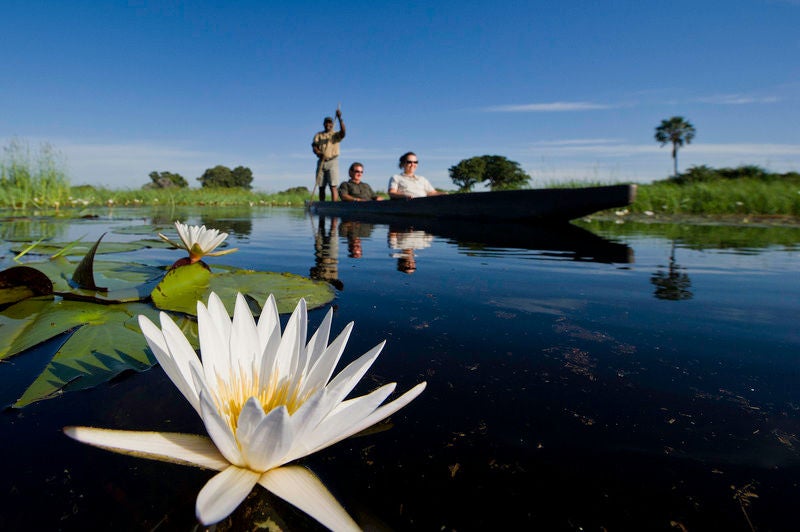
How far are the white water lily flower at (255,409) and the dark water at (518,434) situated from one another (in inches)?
2.5

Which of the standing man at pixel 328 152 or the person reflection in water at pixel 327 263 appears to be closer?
the person reflection in water at pixel 327 263

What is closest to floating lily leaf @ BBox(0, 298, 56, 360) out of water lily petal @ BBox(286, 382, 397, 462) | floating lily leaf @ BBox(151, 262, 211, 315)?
floating lily leaf @ BBox(151, 262, 211, 315)

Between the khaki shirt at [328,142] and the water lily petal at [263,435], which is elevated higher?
the khaki shirt at [328,142]

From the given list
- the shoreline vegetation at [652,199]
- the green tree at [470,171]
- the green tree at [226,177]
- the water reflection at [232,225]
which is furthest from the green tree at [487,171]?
the water reflection at [232,225]

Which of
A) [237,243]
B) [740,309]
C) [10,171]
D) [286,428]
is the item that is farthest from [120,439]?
[10,171]

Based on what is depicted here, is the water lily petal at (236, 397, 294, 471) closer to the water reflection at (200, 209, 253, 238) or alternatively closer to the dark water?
the dark water

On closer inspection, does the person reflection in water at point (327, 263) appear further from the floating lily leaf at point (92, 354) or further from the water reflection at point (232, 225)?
the water reflection at point (232, 225)

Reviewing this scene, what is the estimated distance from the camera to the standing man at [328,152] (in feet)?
35.7

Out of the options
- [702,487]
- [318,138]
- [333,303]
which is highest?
[318,138]

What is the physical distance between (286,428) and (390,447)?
268mm

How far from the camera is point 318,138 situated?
1092 cm

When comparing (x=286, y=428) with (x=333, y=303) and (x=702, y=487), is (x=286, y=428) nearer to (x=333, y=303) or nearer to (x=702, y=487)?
(x=702, y=487)

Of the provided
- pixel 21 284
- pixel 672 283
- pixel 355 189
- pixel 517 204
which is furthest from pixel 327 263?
pixel 355 189

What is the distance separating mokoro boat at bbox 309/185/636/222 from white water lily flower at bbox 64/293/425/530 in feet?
19.3
